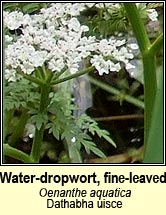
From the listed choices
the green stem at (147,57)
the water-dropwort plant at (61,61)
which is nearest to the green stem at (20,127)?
the water-dropwort plant at (61,61)

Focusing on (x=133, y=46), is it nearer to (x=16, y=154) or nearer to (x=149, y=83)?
(x=149, y=83)

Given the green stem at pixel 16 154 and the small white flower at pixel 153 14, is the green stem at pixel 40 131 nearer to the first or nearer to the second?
the green stem at pixel 16 154

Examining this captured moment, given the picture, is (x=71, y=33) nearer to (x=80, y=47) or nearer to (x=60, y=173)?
(x=80, y=47)

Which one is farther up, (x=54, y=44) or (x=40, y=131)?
(x=54, y=44)

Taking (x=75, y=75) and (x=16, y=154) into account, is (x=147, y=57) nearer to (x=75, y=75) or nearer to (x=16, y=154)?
(x=75, y=75)

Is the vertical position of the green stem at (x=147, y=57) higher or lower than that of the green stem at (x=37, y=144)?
higher

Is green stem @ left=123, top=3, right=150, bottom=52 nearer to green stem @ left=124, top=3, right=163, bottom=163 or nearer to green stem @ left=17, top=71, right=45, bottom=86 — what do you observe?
green stem @ left=124, top=3, right=163, bottom=163

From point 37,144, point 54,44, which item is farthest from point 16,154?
point 54,44
